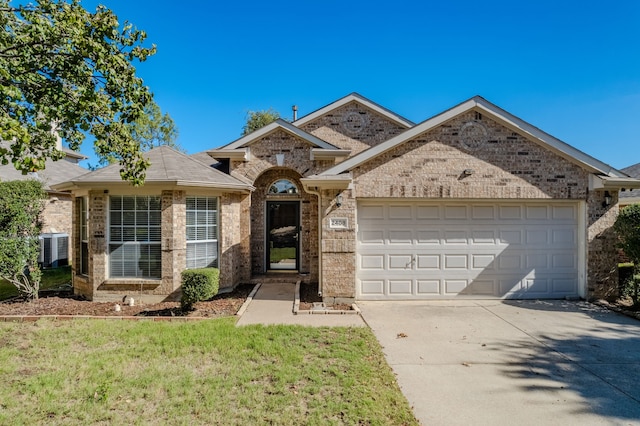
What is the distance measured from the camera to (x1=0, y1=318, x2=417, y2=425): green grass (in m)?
3.57

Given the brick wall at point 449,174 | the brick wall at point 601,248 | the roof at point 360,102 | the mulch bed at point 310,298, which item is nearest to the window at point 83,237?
the mulch bed at point 310,298

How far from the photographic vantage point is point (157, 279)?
8320 millimetres

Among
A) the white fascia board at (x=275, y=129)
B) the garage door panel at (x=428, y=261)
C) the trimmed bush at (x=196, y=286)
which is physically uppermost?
the white fascia board at (x=275, y=129)

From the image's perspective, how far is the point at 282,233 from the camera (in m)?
11.7

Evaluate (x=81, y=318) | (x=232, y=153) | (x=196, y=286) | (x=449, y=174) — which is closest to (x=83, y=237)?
(x=81, y=318)

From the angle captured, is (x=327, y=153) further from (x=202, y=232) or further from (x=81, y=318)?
(x=81, y=318)

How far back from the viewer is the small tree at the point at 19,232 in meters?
7.94

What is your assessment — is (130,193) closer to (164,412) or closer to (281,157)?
(281,157)

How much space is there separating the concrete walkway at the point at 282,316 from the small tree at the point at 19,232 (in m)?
5.86

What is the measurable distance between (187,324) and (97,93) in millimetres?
4724

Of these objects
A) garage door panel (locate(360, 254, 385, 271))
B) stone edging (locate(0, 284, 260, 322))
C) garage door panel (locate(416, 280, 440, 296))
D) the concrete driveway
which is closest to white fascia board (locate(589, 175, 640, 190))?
the concrete driveway

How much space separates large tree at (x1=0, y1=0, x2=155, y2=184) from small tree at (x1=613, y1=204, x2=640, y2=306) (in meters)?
11.0

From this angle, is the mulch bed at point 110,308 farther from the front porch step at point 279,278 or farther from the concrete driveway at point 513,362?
the concrete driveway at point 513,362

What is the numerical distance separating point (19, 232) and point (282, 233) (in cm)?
721
